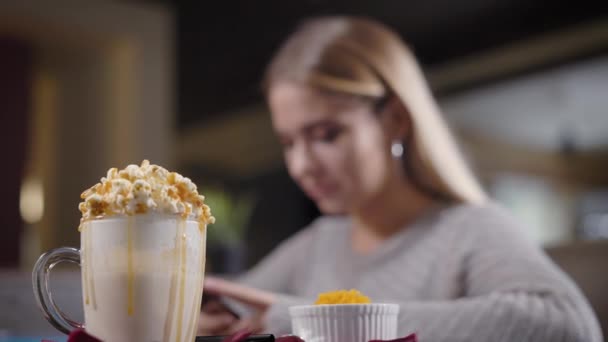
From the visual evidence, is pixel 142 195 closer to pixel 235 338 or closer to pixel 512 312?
pixel 235 338

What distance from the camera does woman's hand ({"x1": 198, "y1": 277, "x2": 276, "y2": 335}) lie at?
2.85 feet

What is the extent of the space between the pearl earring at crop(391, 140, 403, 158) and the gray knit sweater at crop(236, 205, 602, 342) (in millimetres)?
119

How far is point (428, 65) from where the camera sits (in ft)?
16.7

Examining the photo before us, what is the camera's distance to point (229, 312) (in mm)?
920

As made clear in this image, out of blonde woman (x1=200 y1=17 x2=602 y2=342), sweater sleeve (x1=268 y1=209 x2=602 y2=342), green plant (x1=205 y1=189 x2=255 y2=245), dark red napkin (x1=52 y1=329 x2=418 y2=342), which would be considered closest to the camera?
dark red napkin (x1=52 y1=329 x2=418 y2=342)

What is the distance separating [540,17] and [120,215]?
167 inches

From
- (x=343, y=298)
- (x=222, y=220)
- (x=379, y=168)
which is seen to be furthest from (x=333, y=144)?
(x=222, y=220)

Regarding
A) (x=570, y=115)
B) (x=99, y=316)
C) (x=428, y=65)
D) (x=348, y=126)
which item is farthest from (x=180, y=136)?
(x=99, y=316)

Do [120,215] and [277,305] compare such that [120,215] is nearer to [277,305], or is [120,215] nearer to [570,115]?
[277,305]

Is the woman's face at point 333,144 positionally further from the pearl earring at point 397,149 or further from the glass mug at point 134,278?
the glass mug at point 134,278

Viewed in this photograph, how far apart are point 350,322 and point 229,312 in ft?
1.27

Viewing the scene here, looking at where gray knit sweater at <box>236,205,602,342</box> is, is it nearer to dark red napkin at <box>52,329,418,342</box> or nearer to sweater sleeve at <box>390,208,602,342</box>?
sweater sleeve at <box>390,208,602,342</box>

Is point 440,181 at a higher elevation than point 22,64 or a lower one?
A: lower

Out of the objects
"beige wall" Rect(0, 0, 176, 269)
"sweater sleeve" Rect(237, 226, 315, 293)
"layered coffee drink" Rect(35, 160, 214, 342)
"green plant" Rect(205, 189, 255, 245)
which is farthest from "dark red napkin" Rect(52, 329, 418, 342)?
"beige wall" Rect(0, 0, 176, 269)
